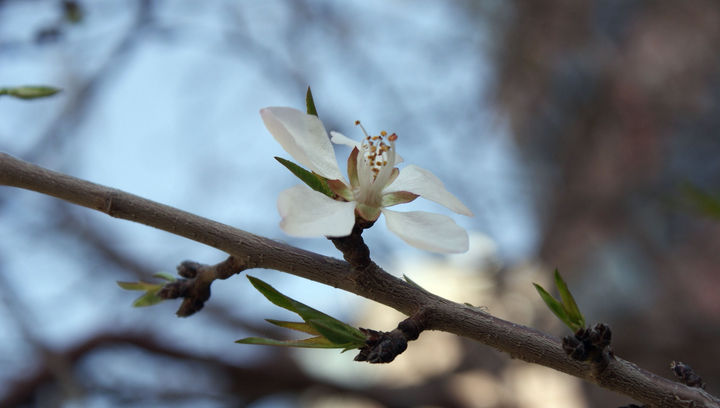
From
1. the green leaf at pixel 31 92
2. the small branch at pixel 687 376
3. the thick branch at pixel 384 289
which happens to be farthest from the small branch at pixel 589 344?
the green leaf at pixel 31 92

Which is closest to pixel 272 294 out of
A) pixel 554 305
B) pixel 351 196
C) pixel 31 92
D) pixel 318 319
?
pixel 318 319

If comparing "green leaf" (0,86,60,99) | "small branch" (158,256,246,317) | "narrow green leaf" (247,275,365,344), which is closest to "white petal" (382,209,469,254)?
"narrow green leaf" (247,275,365,344)

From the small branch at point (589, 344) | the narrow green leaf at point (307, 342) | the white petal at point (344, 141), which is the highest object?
the white petal at point (344, 141)

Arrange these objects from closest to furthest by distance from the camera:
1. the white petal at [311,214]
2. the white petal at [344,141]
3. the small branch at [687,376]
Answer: the white petal at [311,214] < the small branch at [687,376] < the white petal at [344,141]

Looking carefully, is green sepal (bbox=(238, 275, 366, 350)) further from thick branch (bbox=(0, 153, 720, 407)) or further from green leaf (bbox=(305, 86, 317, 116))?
green leaf (bbox=(305, 86, 317, 116))

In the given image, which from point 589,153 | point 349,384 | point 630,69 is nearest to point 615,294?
point 589,153

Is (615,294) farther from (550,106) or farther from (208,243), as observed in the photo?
(208,243)

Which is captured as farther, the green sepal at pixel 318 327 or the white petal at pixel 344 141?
the white petal at pixel 344 141

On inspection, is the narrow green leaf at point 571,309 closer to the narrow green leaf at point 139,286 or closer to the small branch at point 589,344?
the small branch at point 589,344

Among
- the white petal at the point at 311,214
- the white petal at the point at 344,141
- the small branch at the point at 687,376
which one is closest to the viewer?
the white petal at the point at 311,214
